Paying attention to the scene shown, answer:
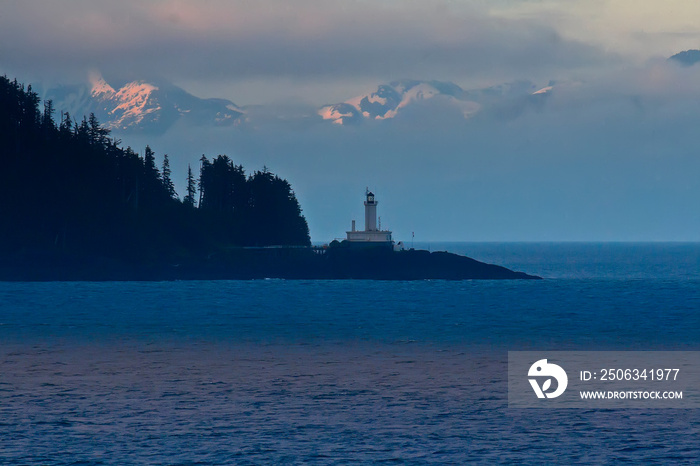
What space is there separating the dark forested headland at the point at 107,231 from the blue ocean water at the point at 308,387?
5483 centimetres

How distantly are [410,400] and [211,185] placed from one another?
156 m

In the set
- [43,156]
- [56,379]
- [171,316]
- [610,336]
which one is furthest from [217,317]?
[43,156]

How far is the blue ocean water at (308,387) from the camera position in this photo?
92.2 feet

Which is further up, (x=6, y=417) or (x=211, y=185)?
(x=211, y=185)

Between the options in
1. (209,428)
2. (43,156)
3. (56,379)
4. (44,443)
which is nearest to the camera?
(44,443)

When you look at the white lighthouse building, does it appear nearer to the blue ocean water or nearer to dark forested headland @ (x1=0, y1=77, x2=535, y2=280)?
dark forested headland @ (x1=0, y1=77, x2=535, y2=280)

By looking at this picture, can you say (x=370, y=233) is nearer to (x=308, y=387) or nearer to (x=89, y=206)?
(x=89, y=206)

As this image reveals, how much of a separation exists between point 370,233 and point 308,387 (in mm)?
117288

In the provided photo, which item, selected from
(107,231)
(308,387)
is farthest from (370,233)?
(308,387)

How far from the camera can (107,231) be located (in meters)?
151

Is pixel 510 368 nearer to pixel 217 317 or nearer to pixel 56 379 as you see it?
pixel 56 379

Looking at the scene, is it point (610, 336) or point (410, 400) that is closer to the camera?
point (410, 400)

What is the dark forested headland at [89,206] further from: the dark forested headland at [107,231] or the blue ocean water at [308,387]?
the blue ocean water at [308,387]

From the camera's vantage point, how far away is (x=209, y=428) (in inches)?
1219
